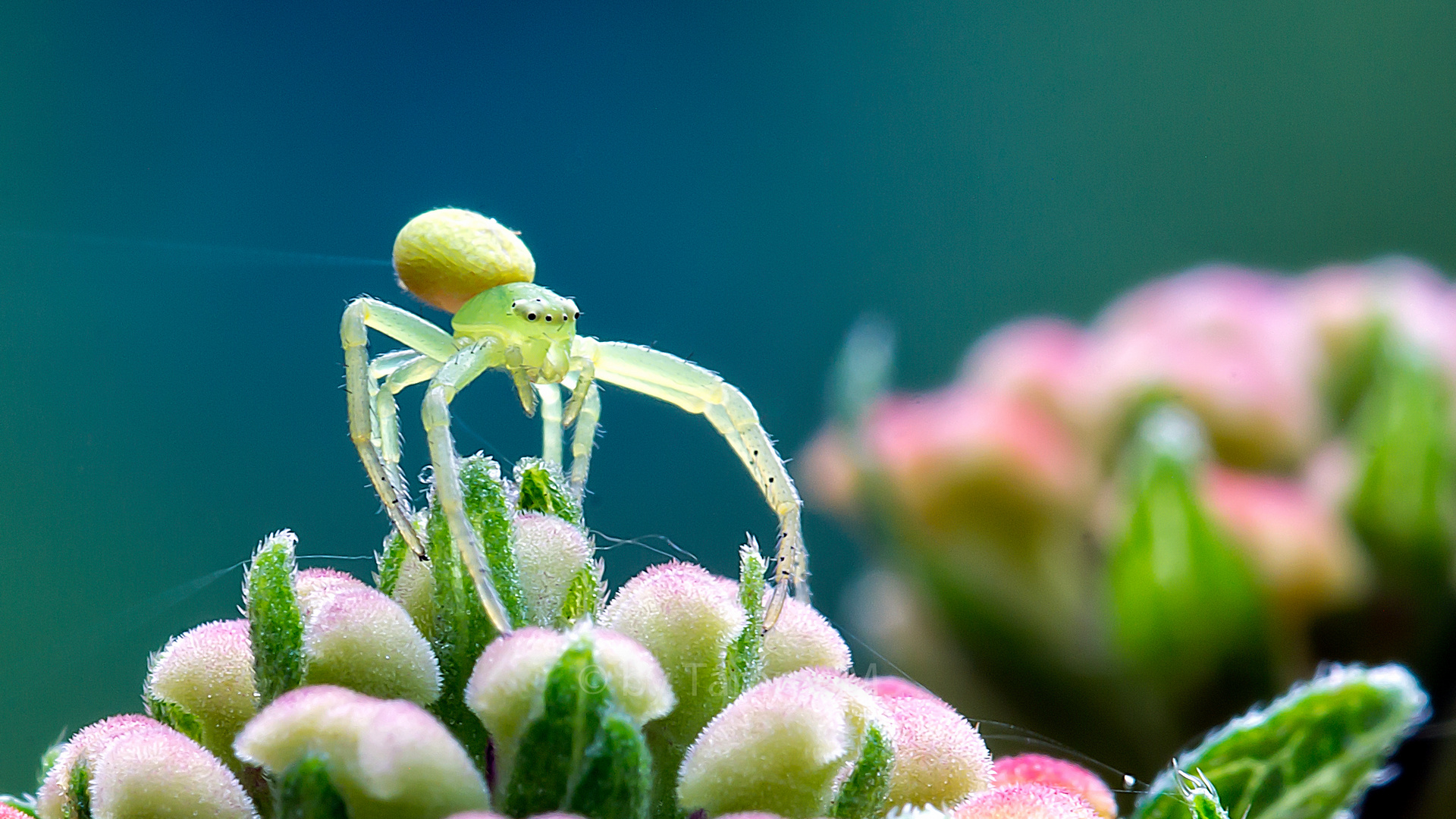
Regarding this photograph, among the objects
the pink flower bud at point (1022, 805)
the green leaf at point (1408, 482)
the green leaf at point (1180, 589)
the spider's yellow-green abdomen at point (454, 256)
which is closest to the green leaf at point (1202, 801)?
the pink flower bud at point (1022, 805)

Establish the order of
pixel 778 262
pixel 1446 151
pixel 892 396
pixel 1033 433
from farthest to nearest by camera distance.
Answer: pixel 1446 151, pixel 778 262, pixel 892 396, pixel 1033 433

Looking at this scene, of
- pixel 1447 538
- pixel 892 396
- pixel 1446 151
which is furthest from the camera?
pixel 1446 151

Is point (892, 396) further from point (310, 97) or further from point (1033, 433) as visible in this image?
point (310, 97)

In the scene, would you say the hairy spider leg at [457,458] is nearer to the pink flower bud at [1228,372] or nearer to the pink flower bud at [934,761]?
the pink flower bud at [934,761]

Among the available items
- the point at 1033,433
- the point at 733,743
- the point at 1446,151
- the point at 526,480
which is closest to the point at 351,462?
the point at 526,480

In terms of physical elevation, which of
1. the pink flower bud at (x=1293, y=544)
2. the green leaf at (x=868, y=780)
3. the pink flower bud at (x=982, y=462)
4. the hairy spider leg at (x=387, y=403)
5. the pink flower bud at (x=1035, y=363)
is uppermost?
the pink flower bud at (x=1035, y=363)

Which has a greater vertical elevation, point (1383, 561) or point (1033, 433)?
point (1033, 433)

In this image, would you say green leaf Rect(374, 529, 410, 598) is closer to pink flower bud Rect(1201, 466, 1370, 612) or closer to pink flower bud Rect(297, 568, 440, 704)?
pink flower bud Rect(297, 568, 440, 704)
